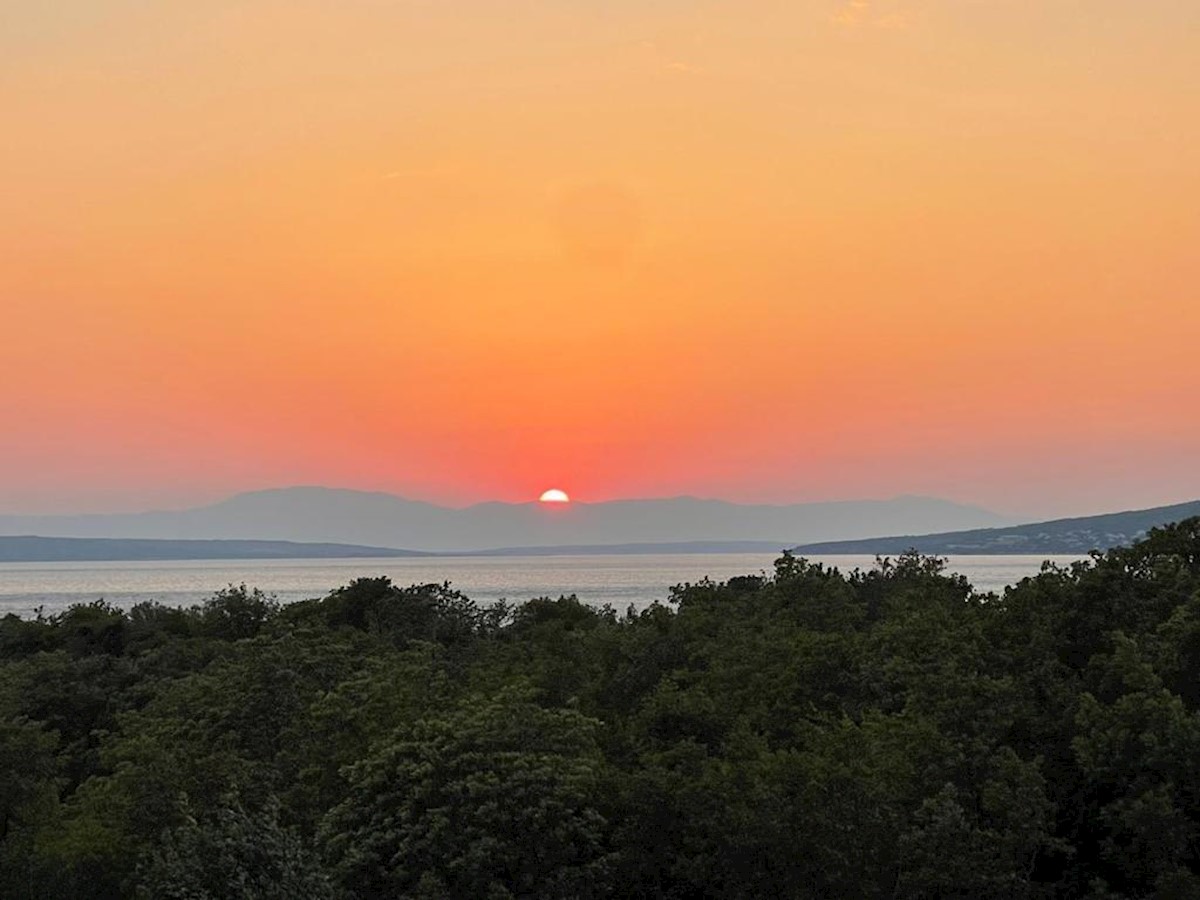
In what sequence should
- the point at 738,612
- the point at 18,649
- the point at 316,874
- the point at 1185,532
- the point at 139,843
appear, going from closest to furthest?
1. the point at 316,874
2. the point at 139,843
3. the point at 1185,532
4. the point at 738,612
5. the point at 18,649

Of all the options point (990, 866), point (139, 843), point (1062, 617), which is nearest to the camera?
point (990, 866)

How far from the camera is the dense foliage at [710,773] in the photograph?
31.0 metres

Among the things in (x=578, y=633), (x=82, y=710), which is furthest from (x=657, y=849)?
(x=82, y=710)

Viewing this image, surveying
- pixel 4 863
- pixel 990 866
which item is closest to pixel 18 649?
pixel 4 863

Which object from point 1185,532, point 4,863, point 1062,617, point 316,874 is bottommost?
point 4,863

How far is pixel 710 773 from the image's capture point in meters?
33.8

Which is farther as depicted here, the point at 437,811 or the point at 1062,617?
the point at 1062,617

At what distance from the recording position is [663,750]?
40.3 metres

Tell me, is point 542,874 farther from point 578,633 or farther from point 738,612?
point 578,633

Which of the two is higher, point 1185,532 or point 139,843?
point 1185,532

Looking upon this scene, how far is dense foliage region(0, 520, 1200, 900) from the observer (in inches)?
1220

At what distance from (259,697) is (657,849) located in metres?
18.3

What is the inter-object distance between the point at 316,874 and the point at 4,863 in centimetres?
1621

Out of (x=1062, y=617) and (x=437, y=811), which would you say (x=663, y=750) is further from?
(x=1062, y=617)
